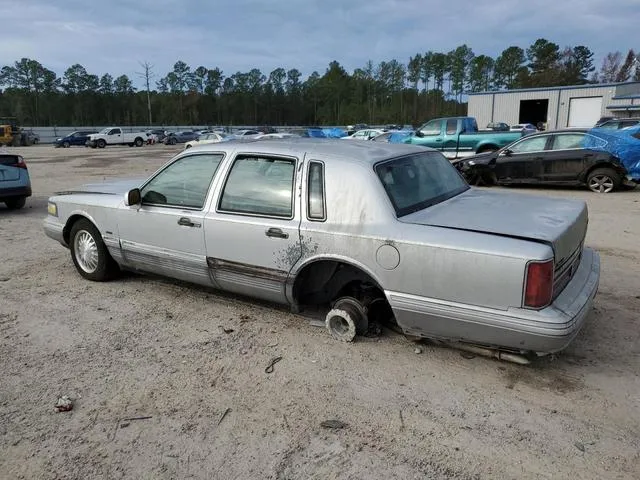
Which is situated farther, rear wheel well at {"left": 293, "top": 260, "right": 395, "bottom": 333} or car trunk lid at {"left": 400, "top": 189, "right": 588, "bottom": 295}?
rear wheel well at {"left": 293, "top": 260, "right": 395, "bottom": 333}

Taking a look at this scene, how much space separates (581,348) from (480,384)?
103cm

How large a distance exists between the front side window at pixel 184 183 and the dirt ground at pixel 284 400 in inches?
39.1

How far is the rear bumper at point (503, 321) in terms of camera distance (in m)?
3.06

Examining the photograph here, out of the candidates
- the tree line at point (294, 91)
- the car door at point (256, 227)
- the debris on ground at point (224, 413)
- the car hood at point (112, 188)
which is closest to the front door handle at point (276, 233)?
the car door at point (256, 227)

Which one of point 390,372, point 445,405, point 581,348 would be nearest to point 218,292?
point 390,372

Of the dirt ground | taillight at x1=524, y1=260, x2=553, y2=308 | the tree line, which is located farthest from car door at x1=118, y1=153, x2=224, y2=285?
the tree line

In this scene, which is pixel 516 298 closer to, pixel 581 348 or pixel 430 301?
pixel 430 301

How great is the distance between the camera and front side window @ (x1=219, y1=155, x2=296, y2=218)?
4086 millimetres

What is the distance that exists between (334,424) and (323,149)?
216cm

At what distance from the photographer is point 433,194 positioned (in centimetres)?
421

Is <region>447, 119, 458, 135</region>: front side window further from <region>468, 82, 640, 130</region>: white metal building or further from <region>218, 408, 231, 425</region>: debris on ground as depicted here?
<region>468, 82, 640, 130</region>: white metal building

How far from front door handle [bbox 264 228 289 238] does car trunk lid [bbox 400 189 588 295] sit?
95 cm

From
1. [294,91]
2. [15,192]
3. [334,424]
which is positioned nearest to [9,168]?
[15,192]

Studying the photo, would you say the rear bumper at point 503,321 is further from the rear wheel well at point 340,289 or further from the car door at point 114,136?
the car door at point 114,136
